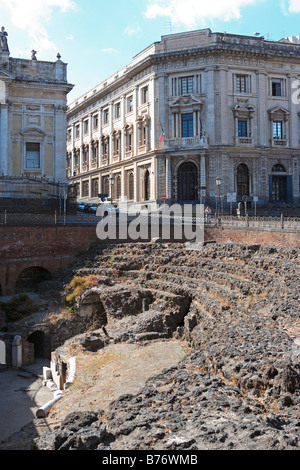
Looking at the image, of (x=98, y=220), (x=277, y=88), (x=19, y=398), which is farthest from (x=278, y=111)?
Answer: (x=19, y=398)

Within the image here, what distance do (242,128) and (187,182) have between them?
7.35 m

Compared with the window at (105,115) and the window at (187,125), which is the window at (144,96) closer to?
the window at (187,125)

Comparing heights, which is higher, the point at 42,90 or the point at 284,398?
the point at 42,90

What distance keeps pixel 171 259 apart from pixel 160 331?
580 centimetres

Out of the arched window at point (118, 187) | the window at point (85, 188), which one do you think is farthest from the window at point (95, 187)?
the arched window at point (118, 187)

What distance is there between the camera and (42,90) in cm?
3659

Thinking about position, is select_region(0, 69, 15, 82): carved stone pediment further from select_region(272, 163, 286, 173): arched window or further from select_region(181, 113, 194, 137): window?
select_region(272, 163, 286, 173): arched window

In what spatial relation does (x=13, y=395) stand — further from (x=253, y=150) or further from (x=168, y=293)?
(x=253, y=150)

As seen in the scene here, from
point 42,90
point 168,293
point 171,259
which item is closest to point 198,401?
point 168,293

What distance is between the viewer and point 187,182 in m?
41.9

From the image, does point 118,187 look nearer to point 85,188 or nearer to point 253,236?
point 85,188

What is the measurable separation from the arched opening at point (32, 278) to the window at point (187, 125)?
70.2 feet

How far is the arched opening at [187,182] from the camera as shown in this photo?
41.6 meters

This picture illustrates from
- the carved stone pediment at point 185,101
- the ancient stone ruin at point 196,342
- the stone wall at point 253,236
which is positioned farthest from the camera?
the carved stone pediment at point 185,101
